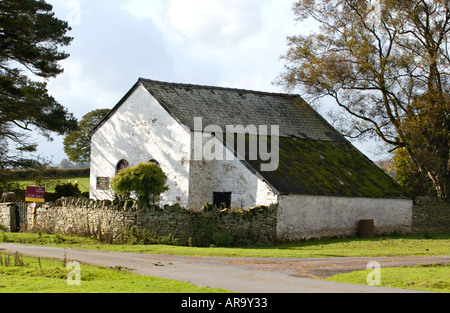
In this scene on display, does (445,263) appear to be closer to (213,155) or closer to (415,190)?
(213,155)

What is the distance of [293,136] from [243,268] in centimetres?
2172

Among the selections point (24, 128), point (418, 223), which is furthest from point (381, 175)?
point (24, 128)

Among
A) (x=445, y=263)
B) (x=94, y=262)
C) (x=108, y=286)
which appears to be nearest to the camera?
(x=108, y=286)

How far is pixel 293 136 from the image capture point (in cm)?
3831

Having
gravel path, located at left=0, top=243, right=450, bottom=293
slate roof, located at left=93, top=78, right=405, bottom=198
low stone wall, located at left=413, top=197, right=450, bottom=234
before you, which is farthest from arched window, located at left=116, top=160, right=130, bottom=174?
low stone wall, located at left=413, top=197, right=450, bottom=234

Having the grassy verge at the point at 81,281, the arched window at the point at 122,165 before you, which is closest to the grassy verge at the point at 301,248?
the grassy verge at the point at 81,281

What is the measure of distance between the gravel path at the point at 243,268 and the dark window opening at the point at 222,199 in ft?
38.0

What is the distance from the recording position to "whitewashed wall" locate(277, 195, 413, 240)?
2991 centimetres

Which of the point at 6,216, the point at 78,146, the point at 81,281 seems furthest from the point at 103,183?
the point at 78,146

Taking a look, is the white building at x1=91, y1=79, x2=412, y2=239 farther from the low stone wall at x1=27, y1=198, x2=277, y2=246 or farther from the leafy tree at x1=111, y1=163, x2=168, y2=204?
the leafy tree at x1=111, y1=163, x2=168, y2=204

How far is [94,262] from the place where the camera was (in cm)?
1773

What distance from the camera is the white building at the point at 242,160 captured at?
3132cm

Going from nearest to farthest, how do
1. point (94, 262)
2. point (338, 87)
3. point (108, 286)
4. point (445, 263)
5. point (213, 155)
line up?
point (108, 286) → point (94, 262) → point (445, 263) → point (213, 155) → point (338, 87)

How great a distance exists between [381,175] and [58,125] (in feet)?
69.3
